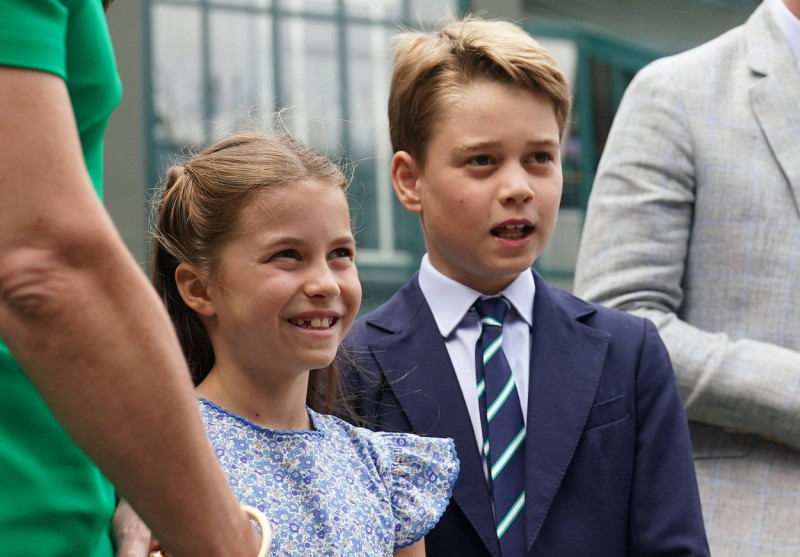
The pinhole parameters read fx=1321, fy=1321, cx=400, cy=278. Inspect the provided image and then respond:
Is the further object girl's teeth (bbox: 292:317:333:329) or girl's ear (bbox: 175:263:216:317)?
girl's ear (bbox: 175:263:216:317)

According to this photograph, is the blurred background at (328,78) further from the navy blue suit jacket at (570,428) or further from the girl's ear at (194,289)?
the girl's ear at (194,289)

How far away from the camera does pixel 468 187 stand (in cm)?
260

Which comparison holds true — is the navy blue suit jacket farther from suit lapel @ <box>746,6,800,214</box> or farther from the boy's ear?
suit lapel @ <box>746,6,800,214</box>

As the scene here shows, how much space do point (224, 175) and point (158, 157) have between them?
35.2 feet

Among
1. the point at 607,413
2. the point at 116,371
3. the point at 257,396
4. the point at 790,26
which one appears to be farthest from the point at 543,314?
the point at 116,371

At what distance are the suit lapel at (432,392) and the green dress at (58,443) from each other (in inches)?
44.5

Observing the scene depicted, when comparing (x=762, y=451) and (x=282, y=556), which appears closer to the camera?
(x=282, y=556)

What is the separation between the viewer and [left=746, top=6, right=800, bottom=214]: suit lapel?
291 centimetres

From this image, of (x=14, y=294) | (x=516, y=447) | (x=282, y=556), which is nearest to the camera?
(x=14, y=294)

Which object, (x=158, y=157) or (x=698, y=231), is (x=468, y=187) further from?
(x=158, y=157)

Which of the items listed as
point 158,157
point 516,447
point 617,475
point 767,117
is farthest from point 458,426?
point 158,157

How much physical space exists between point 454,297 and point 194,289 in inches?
24.4

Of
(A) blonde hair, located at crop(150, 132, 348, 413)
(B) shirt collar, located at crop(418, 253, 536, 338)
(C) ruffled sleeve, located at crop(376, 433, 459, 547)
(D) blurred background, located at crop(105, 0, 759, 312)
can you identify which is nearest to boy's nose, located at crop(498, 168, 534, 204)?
(B) shirt collar, located at crop(418, 253, 536, 338)

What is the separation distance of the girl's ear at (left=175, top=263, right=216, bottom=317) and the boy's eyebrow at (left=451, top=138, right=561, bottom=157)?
68cm
